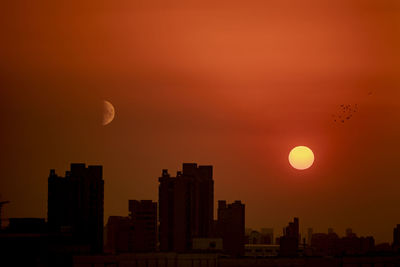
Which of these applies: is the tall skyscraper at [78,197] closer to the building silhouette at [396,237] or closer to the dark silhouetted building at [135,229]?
the dark silhouetted building at [135,229]

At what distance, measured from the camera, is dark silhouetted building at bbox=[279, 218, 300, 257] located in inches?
1457

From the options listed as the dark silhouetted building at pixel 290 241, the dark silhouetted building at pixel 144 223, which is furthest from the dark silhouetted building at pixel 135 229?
the dark silhouetted building at pixel 290 241

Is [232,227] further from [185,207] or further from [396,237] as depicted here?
[396,237]

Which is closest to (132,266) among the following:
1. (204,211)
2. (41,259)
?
(41,259)

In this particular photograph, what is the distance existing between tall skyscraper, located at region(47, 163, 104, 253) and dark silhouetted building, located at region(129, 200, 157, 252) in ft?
5.24

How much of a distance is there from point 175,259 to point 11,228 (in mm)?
5882

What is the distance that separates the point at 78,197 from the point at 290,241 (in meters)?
10.3

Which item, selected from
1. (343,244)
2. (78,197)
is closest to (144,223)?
(78,197)

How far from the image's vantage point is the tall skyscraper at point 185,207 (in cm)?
3872

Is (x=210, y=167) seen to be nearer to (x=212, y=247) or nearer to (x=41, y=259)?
(x=212, y=247)

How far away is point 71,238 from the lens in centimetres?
3108

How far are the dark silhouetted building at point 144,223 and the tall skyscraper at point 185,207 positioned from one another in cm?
83

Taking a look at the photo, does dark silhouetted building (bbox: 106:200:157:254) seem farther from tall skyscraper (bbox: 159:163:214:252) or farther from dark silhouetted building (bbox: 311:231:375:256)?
dark silhouetted building (bbox: 311:231:375:256)

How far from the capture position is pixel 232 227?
41.0 m
